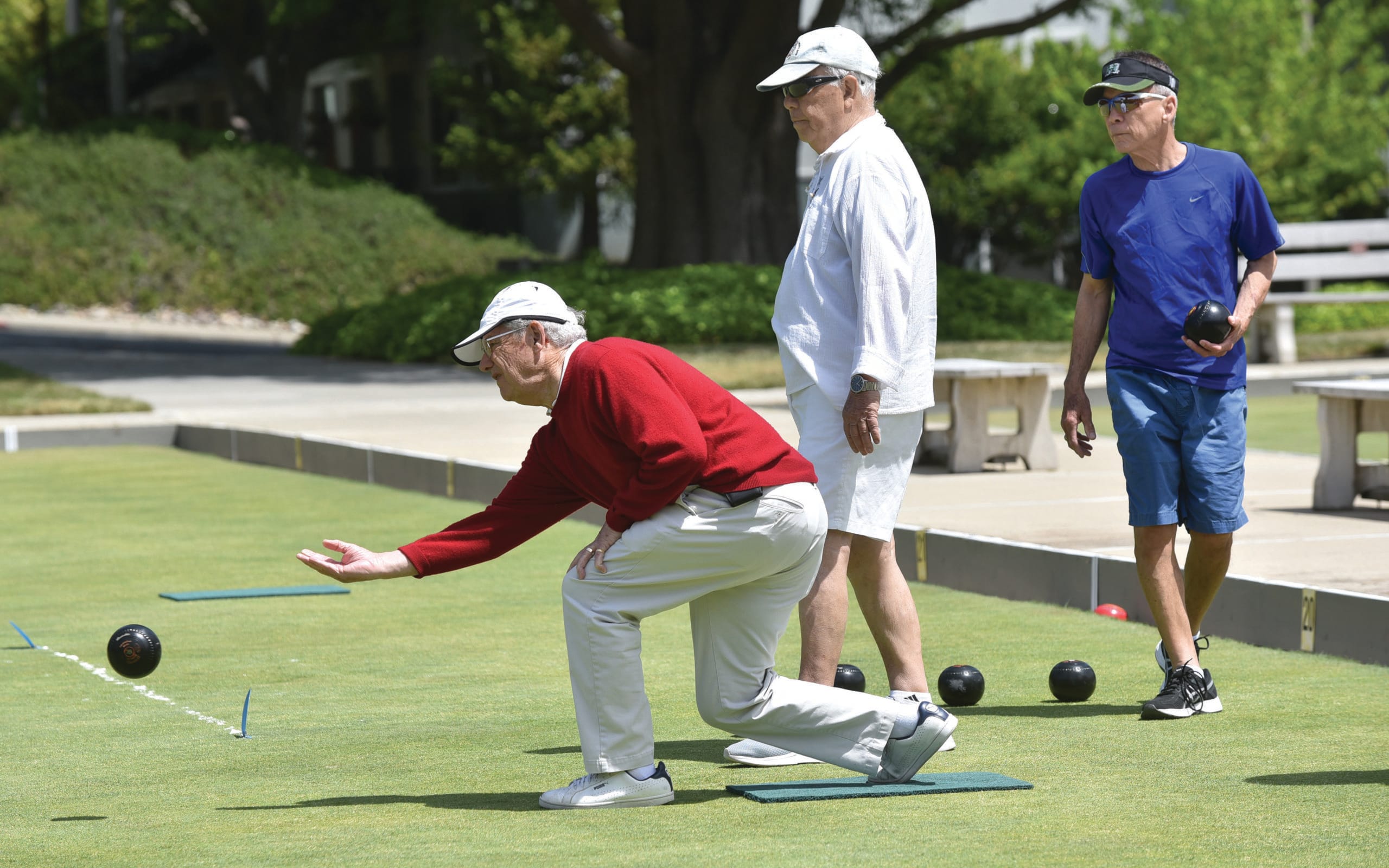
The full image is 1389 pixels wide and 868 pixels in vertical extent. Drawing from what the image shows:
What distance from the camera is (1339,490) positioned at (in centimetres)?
902

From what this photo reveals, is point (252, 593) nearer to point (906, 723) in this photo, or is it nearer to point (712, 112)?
point (906, 723)

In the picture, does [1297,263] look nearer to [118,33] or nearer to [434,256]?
[434,256]

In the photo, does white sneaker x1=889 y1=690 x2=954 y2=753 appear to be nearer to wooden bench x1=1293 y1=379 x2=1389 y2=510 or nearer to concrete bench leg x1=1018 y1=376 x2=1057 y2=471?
wooden bench x1=1293 y1=379 x2=1389 y2=510

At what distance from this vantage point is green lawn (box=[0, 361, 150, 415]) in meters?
15.2

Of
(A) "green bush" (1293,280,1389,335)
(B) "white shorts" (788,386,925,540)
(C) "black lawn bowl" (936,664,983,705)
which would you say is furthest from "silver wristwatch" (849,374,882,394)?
(A) "green bush" (1293,280,1389,335)

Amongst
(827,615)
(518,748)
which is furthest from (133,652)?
(827,615)

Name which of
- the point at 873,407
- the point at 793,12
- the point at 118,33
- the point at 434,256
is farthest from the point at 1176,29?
the point at 873,407

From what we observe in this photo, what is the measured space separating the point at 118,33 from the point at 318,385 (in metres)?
19.4

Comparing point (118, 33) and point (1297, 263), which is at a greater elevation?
point (118, 33)

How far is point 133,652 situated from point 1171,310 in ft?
9.98

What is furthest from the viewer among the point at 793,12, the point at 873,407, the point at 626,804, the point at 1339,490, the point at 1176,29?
the point at 1176,29

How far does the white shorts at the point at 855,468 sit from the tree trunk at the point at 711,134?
15.6 meters

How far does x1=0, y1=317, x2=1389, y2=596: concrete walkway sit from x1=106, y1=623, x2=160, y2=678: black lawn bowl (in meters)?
3.79

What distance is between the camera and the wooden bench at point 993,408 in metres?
11.1
